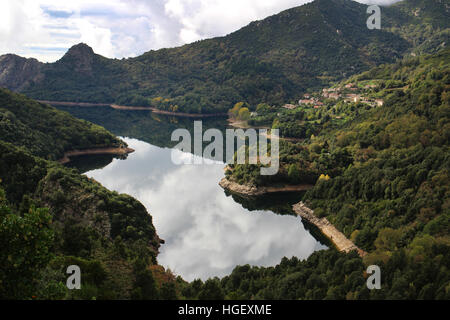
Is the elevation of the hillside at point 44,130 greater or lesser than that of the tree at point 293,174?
greater

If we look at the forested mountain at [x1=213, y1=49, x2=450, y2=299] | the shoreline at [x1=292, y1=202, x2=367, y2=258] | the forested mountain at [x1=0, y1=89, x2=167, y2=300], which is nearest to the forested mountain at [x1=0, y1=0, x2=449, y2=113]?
the forested mountain at [x1=0, y1=89, x2=167, y2=300]

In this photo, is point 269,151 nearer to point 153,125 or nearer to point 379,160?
point 379,160

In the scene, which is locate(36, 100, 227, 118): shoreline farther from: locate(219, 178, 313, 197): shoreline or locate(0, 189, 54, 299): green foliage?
locate(0, 189, 54, 299): green foliage

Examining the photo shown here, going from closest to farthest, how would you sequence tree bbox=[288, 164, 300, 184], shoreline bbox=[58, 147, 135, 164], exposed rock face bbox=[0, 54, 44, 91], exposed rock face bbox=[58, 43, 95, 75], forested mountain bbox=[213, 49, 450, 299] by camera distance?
forested mountain bbox=[213, 49, 450, 299] < tree bbox=[288, 164, 300, 184] < shoreline bbox=[58, 147, 135, 164] < exposed rock face bbox=[0, 54, 44, 91] < exposed rock face bbox=[58, 43, 95, 75]

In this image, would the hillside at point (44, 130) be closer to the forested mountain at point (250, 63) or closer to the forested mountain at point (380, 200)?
the forested mountain at point (380, 200)

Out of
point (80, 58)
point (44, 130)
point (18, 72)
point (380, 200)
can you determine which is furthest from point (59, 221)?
point (80, 58)

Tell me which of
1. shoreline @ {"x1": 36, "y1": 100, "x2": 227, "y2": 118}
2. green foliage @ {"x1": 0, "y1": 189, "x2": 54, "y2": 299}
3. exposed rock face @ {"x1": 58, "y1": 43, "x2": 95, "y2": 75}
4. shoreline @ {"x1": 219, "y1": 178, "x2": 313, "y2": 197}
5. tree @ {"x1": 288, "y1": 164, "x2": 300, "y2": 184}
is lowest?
green foliage @ {"x1": 0, "y1": 189, "x2": 54, "y2": 299}

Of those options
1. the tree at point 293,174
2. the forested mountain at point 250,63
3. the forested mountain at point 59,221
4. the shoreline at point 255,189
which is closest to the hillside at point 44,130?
the forested mountain at point 59,221

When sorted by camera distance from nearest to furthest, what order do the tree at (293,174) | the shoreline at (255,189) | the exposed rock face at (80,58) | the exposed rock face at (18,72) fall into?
the shoreline at (255,189) < the tree at (293,174) < the exposed rock face at (18,72) < the exposed rock face at (80,58)
